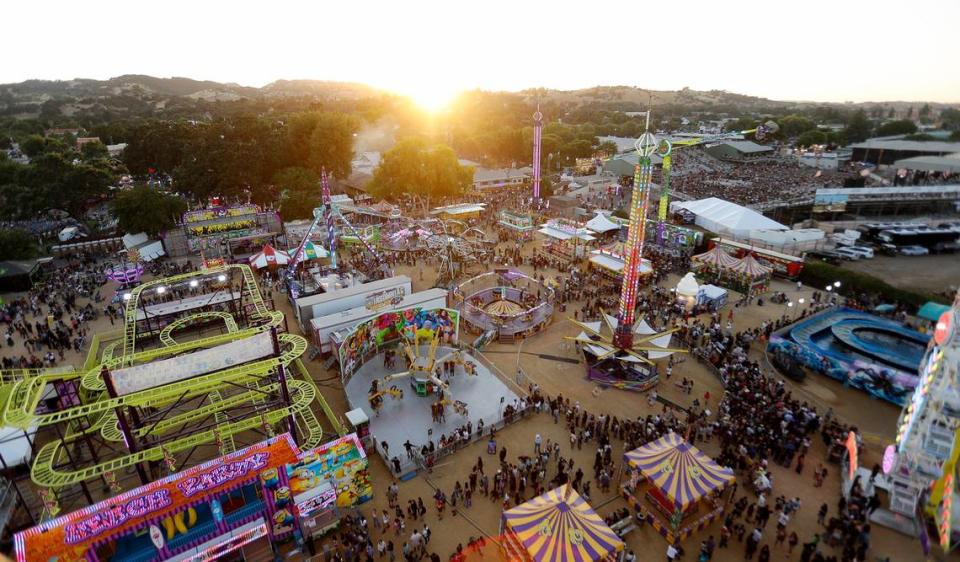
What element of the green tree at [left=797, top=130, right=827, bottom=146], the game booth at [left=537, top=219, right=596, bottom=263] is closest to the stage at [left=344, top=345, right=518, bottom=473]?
the game booth at [left=537, top=219, right=596, bottom=263]

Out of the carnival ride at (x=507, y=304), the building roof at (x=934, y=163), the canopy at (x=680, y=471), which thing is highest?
the building roof at (x=934, y=163)

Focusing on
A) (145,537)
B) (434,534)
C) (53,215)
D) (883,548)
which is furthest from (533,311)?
(53,215)

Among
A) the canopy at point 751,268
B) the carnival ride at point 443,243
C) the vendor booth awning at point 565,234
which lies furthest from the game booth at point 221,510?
the vendor booth awning at point 565,234

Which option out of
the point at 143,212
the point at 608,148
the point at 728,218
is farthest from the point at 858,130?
the point at 143,212

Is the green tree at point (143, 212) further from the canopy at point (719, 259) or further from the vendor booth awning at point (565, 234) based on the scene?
the canopy at point (719, 259)

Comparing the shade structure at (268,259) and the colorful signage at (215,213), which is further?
the colorful signage at (215,213)

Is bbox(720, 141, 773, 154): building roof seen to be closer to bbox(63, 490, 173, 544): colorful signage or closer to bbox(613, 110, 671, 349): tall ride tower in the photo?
bbox(613, 110, 671, 349): tall ride tower

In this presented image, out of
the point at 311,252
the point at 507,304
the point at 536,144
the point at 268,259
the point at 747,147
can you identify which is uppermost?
the point at 536,144

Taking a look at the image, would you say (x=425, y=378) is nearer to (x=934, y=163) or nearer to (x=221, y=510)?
(x=221, y=510)
